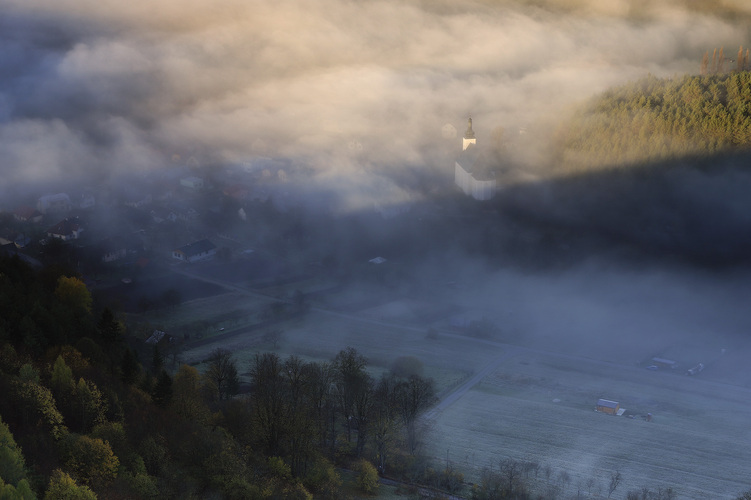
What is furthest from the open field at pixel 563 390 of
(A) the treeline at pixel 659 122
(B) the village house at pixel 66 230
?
(A) the treeline at pixel 659 122

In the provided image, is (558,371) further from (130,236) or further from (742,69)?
A: (742,69)

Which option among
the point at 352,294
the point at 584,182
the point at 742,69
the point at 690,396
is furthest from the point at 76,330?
the point at 742,69

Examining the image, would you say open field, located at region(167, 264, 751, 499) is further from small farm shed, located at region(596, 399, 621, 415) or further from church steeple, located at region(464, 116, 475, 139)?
church steeple, located at region(464, 116, 475, 139)

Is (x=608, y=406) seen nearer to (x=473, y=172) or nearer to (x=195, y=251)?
(x=195, y=251)

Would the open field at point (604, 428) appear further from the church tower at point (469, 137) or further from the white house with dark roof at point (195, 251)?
the church tower at point (469, 137)

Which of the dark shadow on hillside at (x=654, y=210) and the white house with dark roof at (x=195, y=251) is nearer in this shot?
the white house with dark roof at (x=195, y=251)
